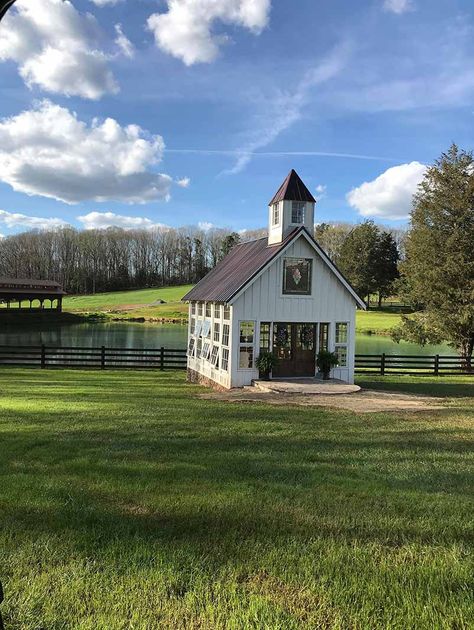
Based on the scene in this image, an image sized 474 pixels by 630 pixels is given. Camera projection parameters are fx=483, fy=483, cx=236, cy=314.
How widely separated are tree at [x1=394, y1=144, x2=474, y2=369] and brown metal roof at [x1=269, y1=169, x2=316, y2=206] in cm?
1044

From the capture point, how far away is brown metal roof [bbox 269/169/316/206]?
55.5ft

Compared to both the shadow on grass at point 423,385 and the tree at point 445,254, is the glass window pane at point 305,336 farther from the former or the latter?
the tree at point 445,254

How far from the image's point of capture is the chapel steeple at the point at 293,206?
16906mm

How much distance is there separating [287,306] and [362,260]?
5586cm

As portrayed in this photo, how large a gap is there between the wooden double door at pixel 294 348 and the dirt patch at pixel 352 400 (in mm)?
2066

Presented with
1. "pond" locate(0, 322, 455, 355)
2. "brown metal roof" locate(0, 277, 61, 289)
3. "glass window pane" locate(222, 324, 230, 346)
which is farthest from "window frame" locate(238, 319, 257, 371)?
"brown metal roof" locate(0, 277, 61, 289)

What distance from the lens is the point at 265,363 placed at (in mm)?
15898

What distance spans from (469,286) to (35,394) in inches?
808

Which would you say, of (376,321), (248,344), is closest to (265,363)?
(248,344)

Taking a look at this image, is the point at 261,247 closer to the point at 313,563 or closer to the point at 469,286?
the point at 469,286

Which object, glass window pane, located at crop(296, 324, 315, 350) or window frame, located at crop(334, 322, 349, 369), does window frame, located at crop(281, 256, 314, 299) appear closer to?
glass window pane, located at crop(296, 324, 315, 350)

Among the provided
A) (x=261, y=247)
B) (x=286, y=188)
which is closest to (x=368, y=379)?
(x=261, y=247)

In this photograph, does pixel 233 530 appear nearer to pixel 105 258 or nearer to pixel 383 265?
pixel 383 265

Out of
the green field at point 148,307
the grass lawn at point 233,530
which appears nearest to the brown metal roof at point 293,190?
the grass lawn at point 233,530
